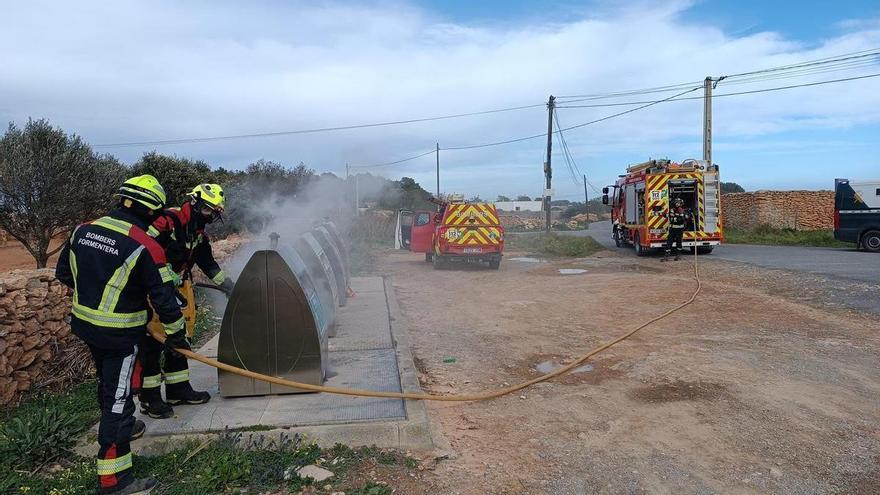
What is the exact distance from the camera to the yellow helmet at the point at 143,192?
3580 mm

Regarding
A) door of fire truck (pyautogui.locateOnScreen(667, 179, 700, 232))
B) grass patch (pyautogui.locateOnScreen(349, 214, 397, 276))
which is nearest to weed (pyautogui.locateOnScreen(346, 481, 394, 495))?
grass patch (pyautogui.locateOnScreen(349, 214, 397, 276))

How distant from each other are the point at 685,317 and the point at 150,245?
7.06 m

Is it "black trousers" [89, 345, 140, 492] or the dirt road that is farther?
the dirt road

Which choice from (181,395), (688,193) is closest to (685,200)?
(688,193)

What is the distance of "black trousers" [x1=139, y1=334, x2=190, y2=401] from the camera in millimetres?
4348

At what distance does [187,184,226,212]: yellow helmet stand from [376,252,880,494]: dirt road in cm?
233

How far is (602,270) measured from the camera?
47.9 ft

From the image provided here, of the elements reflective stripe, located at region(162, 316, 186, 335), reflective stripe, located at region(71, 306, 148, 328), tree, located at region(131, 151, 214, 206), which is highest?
tree, located at region(131, 151, 214, 206)

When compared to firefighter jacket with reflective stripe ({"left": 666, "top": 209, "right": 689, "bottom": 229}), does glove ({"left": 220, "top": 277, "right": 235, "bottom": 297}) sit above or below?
below

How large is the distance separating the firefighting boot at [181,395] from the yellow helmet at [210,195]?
1375 millimetres

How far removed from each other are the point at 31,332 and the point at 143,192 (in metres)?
2.20

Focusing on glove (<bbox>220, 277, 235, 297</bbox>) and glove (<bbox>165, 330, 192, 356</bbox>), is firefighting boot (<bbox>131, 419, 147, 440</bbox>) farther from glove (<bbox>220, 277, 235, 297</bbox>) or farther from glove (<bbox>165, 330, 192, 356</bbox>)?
glove (<bbox>220, 277, 235, 297</bbox>)

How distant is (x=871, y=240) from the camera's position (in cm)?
1688

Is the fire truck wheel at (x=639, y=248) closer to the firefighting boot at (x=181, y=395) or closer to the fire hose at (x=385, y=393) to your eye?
the fire hose at (x=385, y=393)
